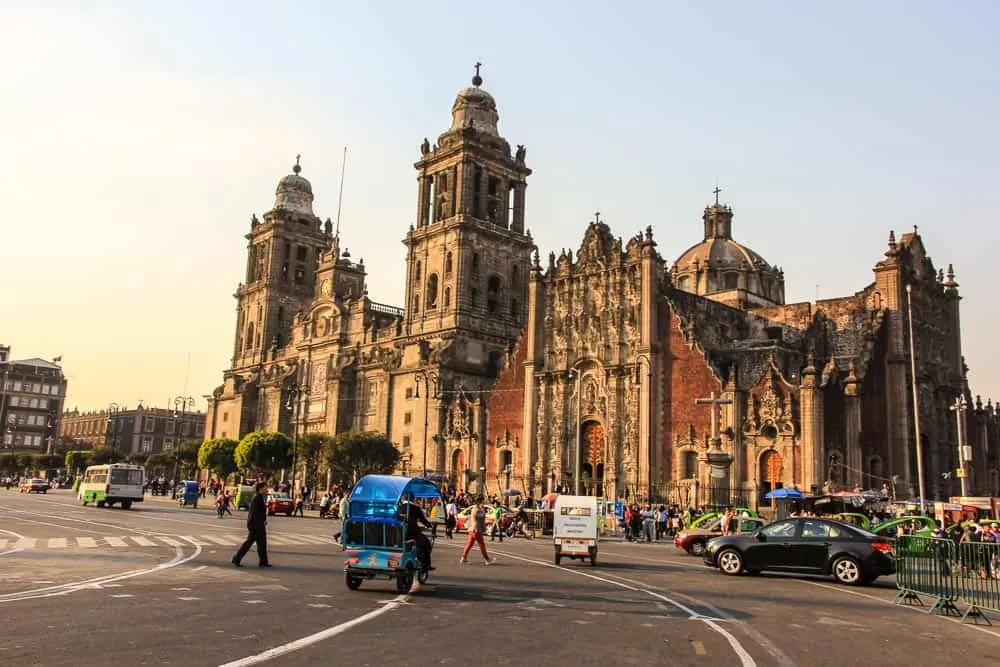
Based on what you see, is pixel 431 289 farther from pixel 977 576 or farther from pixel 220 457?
pixel 977 576

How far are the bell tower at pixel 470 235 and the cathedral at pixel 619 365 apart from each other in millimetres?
198

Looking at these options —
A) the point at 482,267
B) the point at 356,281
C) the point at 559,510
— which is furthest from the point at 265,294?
the point at 559,510

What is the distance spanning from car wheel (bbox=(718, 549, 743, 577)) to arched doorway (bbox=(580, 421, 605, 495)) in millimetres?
36023

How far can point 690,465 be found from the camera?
177ft

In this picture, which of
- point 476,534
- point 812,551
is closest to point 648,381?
point 812,551

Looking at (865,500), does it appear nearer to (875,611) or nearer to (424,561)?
(875,611)

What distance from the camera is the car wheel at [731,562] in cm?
2255

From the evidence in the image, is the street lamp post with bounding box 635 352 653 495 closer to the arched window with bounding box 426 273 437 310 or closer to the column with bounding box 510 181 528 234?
the arched window with bounding box 426 273 437 310

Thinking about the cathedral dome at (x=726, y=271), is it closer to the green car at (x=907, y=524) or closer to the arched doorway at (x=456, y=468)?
the arched doorway at (x=456, y=468)

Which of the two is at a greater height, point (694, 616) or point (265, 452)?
point (265, 452)

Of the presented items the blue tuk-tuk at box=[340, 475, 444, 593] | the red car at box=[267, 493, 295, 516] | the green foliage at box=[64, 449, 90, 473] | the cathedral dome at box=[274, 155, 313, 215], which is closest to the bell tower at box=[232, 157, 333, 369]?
the cathedral dome at box=[274, 155, 313, 215]

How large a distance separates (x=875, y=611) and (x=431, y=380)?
58.7m

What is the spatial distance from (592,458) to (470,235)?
27491 millimetres

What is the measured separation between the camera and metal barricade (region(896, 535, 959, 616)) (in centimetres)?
1631
